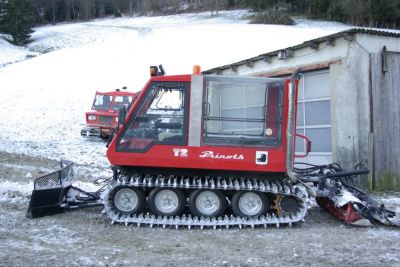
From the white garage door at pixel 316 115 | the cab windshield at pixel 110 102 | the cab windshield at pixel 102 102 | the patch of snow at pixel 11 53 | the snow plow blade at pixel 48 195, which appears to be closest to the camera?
the snow plow blade at pixel 48 195

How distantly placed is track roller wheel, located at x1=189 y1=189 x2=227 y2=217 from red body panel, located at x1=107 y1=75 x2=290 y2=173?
1.48 feet

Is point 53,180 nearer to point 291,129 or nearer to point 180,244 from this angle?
point 180,244

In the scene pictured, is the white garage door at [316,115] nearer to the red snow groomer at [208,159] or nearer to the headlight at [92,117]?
the red snow groomer at [208,159]

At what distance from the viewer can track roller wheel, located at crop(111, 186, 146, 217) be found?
27.2 ft

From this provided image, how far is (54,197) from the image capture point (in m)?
8.67

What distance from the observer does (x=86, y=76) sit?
39188 mm

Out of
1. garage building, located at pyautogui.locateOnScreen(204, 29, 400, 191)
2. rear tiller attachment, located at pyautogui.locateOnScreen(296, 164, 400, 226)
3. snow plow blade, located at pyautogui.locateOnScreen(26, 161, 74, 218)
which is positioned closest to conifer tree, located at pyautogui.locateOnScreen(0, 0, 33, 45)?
garage building, located at pyautogui.locateOnScreen(204, 29, 400, 191)

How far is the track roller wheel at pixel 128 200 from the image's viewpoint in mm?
8289

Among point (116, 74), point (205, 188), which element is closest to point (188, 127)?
point (205, 188)

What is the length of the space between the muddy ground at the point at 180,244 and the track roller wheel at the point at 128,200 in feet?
1.17

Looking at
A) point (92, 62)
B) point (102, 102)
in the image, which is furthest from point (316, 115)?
point (92, 62)

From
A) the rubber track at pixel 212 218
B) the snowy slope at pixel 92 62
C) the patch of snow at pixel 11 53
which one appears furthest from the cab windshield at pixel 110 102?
the patch of snow at pixel 11 53

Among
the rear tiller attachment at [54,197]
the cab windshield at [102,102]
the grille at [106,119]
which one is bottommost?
→ the rear tiller attachment at [54,197]

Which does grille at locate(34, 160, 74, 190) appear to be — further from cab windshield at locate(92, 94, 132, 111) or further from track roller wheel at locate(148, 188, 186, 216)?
cab windshield at locate(92, 94, 132, 111)
